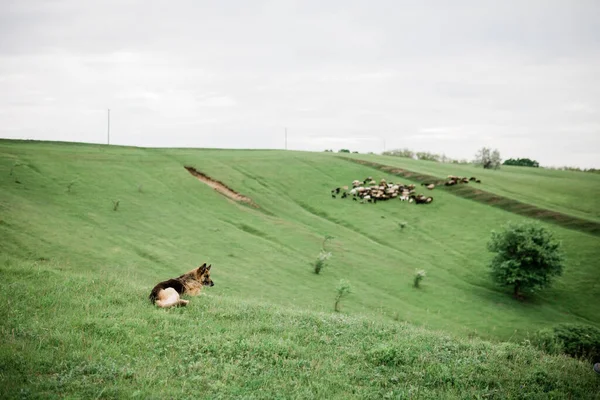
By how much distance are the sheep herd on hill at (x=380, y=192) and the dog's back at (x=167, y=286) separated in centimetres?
4643

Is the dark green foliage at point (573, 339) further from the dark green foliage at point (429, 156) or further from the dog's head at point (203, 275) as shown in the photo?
the dark green foliage at point (429, 156)

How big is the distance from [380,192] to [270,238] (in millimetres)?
25570

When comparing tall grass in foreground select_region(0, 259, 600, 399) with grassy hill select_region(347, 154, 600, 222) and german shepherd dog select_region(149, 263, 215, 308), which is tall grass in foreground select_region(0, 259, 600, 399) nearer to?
german shepherd dog select_region(149, 263, 215, 308)

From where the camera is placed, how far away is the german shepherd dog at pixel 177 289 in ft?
46.3

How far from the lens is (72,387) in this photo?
8188mm

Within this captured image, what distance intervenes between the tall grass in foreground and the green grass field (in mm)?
53

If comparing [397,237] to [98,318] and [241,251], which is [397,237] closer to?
[241,251]

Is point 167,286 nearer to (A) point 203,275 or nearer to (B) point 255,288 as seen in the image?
(A) point 203,275

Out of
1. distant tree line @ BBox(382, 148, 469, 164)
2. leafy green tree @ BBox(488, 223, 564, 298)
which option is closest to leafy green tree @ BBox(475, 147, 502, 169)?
distant tree line @ BBox(382, 148, 469, 164)


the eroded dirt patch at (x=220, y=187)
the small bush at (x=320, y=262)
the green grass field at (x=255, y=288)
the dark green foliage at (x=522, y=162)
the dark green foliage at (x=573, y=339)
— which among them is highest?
the dark green foliage at (x=522, y=162)

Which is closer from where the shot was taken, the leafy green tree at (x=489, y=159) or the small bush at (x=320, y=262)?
the small bush at (x=320, y=262)

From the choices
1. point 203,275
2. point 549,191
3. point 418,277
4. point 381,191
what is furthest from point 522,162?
point 203,275

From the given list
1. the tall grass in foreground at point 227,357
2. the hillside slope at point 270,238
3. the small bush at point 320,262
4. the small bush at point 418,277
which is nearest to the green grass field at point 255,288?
the tall grass in foreground at point 227,357

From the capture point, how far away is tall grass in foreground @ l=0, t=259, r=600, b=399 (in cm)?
874
